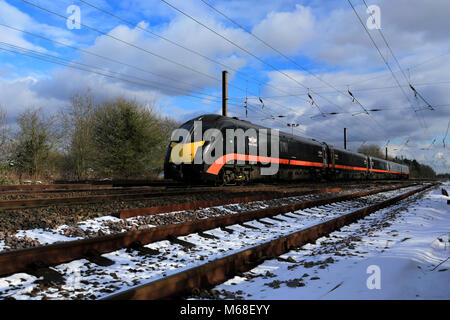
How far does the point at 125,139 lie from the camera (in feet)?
84.3

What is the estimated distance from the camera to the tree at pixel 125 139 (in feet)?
82.2

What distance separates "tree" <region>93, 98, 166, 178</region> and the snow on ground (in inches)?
879

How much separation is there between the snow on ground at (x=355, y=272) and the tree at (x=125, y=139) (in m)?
22.3

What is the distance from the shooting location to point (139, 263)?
147 inches

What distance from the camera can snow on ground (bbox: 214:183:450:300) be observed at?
2750mm

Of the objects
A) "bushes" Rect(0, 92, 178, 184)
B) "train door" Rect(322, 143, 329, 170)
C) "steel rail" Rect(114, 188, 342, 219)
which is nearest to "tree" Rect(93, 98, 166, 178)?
"bushes" Rect(0, 92, 178, 184)

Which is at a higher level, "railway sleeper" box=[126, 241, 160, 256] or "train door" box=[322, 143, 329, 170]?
"train door" box=[322, 143, 329, 170]

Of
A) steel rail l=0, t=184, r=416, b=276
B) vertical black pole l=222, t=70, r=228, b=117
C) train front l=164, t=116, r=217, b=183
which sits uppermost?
vertical black pole l=222, t=70, r=228, b=117

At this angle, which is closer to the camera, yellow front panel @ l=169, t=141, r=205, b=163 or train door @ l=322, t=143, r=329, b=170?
yellow front panel @ l=169, t=141, r=205, b=163

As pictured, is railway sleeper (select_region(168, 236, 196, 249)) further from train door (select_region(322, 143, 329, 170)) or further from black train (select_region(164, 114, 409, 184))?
train door (select_region(322, 143, 329, 170))

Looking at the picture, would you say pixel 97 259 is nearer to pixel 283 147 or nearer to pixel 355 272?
pixel 355 272

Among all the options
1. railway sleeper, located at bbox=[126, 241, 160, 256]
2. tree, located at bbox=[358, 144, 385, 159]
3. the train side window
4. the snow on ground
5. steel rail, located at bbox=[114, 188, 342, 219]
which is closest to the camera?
the snow on ground
